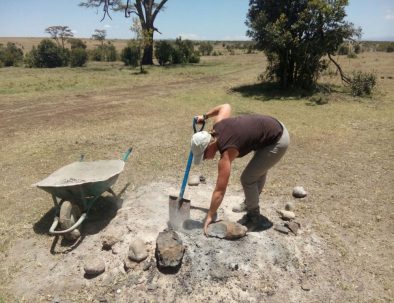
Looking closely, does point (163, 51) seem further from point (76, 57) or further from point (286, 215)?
point (286, 215)

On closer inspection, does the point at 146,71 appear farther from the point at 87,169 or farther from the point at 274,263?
the point at 274,263

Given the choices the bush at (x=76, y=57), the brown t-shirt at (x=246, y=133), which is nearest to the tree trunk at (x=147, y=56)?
the bush at (x=76, y=57)

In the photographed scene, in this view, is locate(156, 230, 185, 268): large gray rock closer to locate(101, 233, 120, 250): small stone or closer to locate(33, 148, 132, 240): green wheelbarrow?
locate(101, 233, 120, 250): small stone

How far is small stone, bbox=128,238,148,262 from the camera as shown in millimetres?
3238

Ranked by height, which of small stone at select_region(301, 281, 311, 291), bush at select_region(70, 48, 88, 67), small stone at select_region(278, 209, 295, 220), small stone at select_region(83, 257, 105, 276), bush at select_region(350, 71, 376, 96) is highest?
bush at select_region(70, 48, 88, 67)

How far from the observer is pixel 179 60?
24.1 meters

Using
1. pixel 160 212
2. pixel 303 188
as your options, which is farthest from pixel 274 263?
pixel 303 188

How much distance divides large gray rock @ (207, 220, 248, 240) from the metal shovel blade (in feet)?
1.16

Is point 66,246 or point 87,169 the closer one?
point 66,246

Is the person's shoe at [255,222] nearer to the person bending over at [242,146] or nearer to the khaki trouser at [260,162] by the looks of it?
the person bending over at [242,146]

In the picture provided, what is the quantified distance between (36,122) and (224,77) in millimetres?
10164

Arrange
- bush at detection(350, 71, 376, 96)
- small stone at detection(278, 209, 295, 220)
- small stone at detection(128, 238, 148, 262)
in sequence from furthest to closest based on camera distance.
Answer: bush at detection(350, 71, 376, 96) < small stone at detection(278, 209, 295, 220) < small stone at detection(128, 238, 148, 262)

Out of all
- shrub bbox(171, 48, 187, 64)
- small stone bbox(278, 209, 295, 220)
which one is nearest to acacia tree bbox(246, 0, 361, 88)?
small stone bbox(278, 209, 295, 220)

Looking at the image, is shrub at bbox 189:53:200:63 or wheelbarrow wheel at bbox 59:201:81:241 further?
shrub at bbox 189:53:200:63
